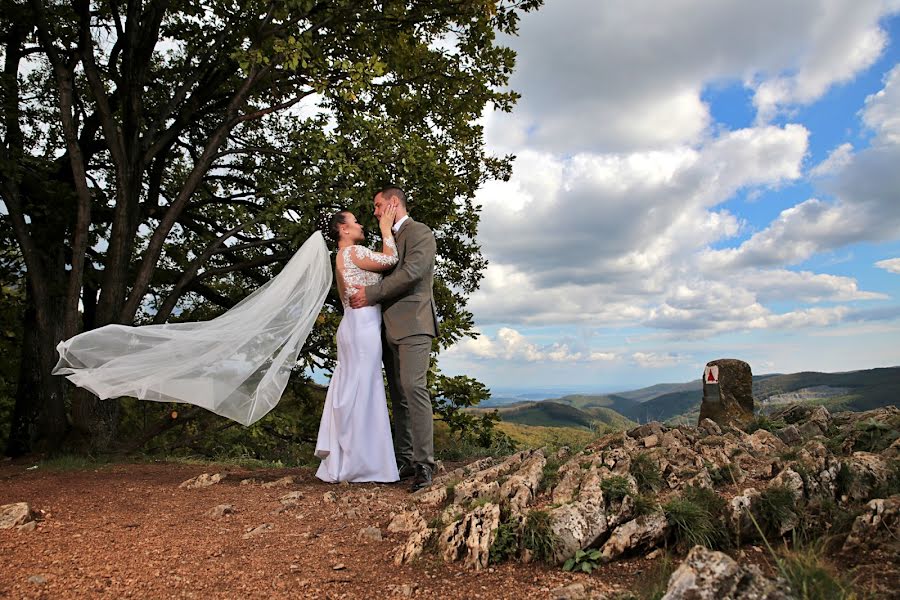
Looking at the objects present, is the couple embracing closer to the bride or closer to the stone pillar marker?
the bride

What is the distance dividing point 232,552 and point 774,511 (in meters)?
4.23

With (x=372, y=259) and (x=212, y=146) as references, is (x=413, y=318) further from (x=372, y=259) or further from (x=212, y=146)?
(x=212, y=146)

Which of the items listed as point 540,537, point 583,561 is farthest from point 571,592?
point 540,537

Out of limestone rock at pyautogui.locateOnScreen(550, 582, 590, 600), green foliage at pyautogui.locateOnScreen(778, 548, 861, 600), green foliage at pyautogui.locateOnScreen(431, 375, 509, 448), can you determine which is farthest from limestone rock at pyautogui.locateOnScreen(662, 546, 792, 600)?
green foliage at pyautogui.locateOnScreen(431, 375, 509, 448)

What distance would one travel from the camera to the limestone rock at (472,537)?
184 inches

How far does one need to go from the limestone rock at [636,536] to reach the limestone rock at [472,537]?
0.82 m

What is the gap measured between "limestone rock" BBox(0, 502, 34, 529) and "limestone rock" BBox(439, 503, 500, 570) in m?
4.17

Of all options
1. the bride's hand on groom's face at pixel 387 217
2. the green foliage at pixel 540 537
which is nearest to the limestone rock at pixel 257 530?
the green foliage at pixel 540 537

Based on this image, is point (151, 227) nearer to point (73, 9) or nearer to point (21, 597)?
point (73, 9)

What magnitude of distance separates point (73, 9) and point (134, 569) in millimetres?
12211

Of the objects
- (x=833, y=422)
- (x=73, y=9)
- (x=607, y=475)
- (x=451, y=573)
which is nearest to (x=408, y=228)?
(x=607, y=475)

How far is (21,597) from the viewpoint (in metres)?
4.37

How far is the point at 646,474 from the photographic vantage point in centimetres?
569

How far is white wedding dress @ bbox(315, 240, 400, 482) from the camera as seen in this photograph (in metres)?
8.00
